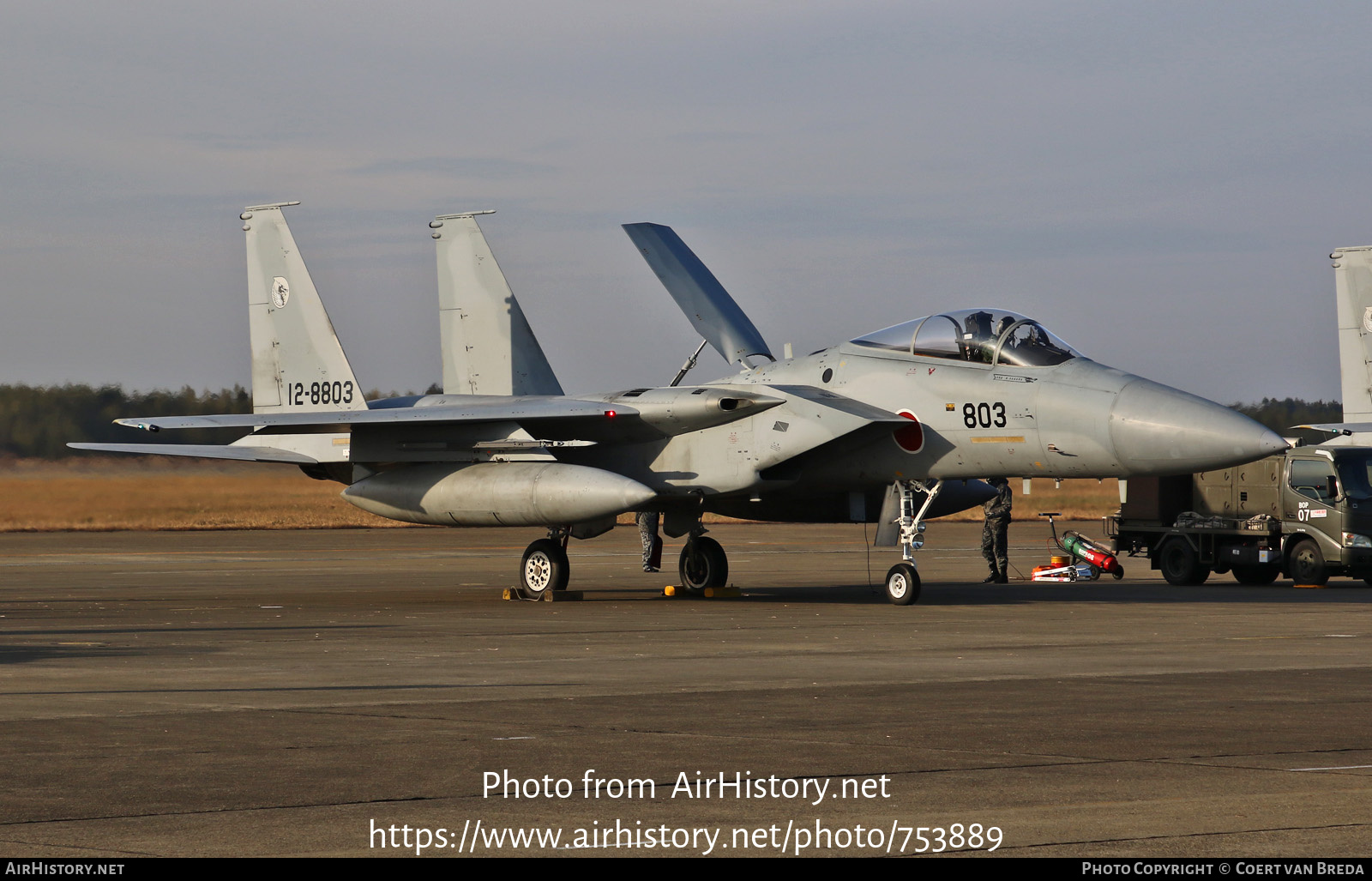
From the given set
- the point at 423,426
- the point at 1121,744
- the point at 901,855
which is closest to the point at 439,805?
the point at 901,855

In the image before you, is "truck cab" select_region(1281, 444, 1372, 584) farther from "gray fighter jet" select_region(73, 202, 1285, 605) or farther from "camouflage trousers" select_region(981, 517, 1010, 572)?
"gray fighter jet" select_region(73, 202, 1285, 605)

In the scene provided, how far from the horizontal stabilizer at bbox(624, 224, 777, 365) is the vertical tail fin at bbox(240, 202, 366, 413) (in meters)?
4.68

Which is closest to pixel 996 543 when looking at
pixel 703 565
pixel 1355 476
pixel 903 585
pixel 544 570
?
pixel 1355 476

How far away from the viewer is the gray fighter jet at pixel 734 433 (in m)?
17.5

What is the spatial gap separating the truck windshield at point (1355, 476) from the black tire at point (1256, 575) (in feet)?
6.35

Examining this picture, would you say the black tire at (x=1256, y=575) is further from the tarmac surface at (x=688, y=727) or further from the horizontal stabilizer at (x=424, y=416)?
the horizontal stabilizer at (x=424, y=416)

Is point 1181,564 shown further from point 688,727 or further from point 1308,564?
point 688,727

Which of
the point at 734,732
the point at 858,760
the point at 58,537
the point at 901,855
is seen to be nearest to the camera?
the point at 901,855

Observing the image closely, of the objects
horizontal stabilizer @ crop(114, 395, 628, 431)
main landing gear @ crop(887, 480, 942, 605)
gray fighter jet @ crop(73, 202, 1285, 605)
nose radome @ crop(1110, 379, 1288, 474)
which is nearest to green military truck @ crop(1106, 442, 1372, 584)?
gray fighter jet @ crop(73, 202, 1285, 605)

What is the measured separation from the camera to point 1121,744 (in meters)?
8.09

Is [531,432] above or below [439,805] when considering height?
above

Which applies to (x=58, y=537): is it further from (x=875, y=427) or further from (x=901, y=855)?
(x=901, y=855)

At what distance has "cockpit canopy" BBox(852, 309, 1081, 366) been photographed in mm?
18047

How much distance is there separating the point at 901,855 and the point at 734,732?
9.62 feet
